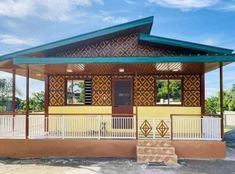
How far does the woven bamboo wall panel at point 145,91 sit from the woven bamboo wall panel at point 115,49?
71.5 inches

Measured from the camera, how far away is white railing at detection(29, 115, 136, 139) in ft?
43.0

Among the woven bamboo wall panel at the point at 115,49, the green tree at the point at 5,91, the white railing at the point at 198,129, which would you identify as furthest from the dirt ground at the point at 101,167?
the green tree at the point at 5,91

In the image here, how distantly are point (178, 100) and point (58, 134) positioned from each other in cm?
622

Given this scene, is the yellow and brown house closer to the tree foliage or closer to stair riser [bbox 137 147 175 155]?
stair riser [bbox 137 147 175 155]

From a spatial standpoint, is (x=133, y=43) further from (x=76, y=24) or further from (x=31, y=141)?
(x=76, y=24)

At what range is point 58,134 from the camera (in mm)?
13742

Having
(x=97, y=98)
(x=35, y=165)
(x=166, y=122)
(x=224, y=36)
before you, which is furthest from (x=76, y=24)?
(x=224, y=36)

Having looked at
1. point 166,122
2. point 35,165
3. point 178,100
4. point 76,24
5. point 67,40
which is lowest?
point 35,165

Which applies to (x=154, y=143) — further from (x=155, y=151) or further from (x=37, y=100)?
(x=37, y=100)

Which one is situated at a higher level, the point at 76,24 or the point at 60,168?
the point at 76,24

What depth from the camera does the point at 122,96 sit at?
1606 centimetres

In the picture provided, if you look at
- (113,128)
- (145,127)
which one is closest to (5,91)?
(113,128)

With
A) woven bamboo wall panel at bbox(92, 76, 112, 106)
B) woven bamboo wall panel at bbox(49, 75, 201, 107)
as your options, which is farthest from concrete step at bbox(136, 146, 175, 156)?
woven bamboo wall panel at bbox(92, 76, 112, 106)

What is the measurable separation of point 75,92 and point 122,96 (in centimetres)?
245
